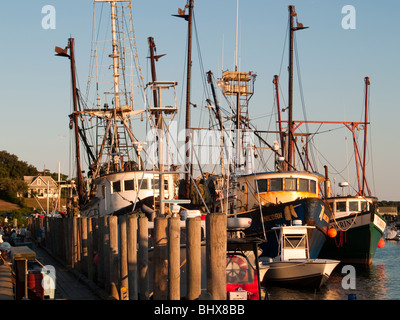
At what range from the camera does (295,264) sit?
88.1 feet

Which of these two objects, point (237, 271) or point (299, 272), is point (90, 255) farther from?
point (299, 272)

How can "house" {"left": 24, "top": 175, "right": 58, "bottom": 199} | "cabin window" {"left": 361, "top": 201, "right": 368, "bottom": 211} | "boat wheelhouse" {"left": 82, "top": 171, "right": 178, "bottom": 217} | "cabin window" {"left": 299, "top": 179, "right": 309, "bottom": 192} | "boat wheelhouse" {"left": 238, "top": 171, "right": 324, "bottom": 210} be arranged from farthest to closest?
"house" {"left": 24, "top": 175, "right": 58, "bottom": 199} → "cabin window" {"left": 361, "top": 201, "right": 368, "bottom": 211} → "cabin window" {"left": 299, "top": 179, "right": 309, "bottom": 192} → "boat wheelhouse" {"left": 238, "top": 171, "right": 324, "bottom": 210} → "boat wheelhouse" {"left": 82, "top": 171, "right": 178, "bottom": 217}

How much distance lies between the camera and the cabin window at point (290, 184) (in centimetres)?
3334

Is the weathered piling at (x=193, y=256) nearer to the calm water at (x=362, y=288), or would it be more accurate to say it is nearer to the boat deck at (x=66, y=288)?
the boat deck at (x=66, y=288)

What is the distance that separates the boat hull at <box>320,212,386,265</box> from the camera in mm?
38531

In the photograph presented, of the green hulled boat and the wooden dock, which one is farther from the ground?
the wooden dock

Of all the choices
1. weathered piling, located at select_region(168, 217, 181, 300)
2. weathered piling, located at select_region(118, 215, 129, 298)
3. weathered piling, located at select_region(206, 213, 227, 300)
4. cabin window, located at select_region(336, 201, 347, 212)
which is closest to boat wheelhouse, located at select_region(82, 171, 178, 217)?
cabin window, located at select_region(336, 201, 347, 212)

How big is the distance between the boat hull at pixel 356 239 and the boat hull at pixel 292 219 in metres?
7.28

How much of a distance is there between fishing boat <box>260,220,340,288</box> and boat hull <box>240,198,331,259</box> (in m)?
1.10

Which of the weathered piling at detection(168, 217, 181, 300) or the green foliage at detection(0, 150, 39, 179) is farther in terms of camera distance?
the green foliage at detection(0, 150, 39, 179)

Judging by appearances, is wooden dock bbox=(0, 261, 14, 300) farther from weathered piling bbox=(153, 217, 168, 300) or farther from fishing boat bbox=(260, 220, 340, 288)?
fishing boat bbox=(260, 220, 340, 288)
